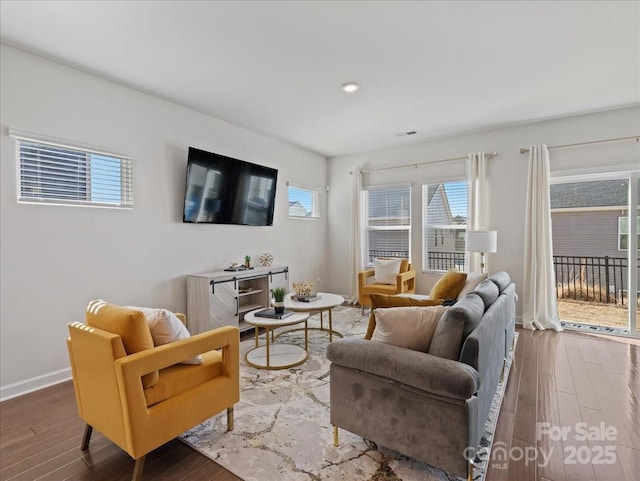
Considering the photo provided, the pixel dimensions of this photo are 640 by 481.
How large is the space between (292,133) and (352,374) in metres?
3.96

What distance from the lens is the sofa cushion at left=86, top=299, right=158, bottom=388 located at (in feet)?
5.49

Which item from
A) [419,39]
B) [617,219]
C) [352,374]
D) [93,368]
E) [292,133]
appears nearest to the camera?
[93,368]

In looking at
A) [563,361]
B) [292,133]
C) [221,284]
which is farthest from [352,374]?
[292,133]

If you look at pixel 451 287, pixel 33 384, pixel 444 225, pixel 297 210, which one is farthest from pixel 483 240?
pixel 33 384

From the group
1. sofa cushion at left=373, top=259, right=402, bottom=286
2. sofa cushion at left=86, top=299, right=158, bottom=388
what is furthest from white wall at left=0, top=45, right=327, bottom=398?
sofa cushion at left=373, top=259, right=402, bottom=286

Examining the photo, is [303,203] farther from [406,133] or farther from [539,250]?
[539,250]

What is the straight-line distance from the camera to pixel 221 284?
12.6ft

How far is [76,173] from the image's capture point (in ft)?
9.95

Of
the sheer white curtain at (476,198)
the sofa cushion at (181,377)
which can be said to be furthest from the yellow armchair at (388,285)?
the sofa cushion at (181,377)

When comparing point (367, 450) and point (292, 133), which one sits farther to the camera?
point (292, 133)

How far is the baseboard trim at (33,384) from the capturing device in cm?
258

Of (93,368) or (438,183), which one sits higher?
(438,183)

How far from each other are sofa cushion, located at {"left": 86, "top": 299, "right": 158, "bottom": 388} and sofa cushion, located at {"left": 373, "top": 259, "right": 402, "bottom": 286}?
389 centimetres

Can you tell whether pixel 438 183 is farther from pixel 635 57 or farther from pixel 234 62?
pixel 234 62
